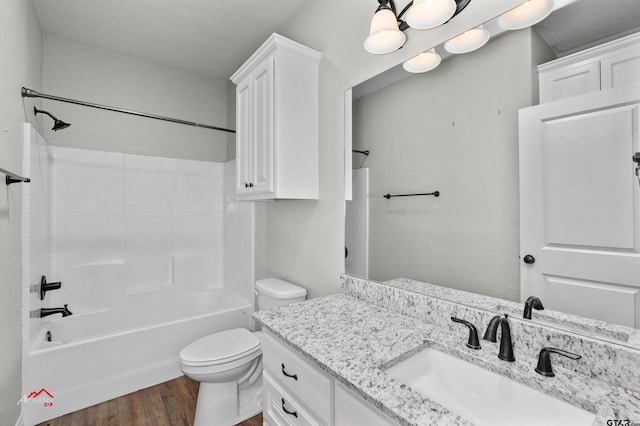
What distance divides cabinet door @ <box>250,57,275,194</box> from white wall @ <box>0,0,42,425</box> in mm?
1136

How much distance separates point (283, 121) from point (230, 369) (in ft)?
4.80

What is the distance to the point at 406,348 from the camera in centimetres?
94

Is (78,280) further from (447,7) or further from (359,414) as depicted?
(447,7)

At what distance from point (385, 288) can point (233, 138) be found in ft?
7.77

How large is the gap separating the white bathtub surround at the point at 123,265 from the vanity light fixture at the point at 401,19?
176 cm

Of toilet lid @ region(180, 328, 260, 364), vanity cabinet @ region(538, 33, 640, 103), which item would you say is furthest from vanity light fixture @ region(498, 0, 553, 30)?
toilet lid @ region(180, 328, 260, 364)

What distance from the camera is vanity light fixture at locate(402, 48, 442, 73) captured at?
1.18 meters

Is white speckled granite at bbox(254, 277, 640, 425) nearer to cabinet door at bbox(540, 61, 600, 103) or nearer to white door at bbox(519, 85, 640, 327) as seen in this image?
white door at bbox(519, 85, 640, 327)

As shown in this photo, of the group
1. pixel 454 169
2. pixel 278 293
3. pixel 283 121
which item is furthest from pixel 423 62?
pixel 278 293

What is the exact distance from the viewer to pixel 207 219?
309 centimetres

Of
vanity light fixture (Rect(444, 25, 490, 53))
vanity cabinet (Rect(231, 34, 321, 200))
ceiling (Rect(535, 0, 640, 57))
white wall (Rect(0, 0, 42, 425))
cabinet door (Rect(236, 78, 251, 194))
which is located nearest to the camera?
ceiling (Rect(535, 0, 640, 57))

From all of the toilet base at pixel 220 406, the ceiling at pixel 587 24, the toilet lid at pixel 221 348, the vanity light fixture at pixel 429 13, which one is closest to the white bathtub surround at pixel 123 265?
the toilet lid at pixel 221 348

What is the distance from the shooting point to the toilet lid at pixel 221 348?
1.67 m

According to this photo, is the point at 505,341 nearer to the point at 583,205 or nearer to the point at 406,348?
the point at 406,348
